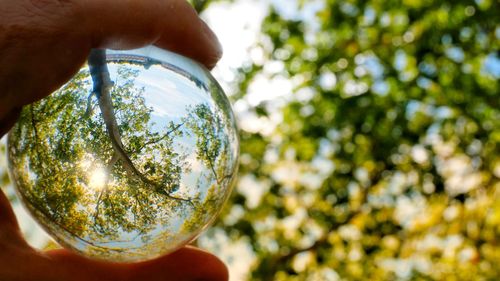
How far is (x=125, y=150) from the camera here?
1.59m

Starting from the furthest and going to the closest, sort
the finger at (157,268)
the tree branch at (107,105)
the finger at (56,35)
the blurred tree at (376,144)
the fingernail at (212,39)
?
1. the blurred tree at (376,144)
2. the finger at (157,268)
3. the fingernail at (212,39)
4. the tree branch at (107,105)
5. the finger at (56,35)

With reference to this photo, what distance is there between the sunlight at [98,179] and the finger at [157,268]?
55 cm

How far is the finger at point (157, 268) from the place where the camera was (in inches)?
81.5

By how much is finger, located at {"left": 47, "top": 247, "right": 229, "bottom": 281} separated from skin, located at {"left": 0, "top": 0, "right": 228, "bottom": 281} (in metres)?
0.19

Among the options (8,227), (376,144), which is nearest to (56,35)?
(8,227)

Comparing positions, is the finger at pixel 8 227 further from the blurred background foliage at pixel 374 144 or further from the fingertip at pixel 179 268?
the blurred background foliage at pixel 374 144

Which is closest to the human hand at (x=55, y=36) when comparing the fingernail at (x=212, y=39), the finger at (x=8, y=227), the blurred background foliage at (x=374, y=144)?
the fingernail at (x=212, y=39)

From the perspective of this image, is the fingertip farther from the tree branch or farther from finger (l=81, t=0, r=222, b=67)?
finger (l=81, t=0, r=222, b=67)

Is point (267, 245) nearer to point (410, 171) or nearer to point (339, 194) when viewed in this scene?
point (339, 194)

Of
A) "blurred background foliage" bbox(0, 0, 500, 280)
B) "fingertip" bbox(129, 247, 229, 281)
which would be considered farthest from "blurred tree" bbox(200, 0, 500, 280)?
"fingertip" bbox(129, 247, 229, 281)

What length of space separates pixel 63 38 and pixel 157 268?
95 cm

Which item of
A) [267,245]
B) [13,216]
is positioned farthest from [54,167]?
[267,245]

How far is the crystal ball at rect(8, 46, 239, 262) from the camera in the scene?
1.59m

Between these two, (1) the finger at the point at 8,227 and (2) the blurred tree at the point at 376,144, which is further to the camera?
(2) the blurred tree at the point at 376,144
